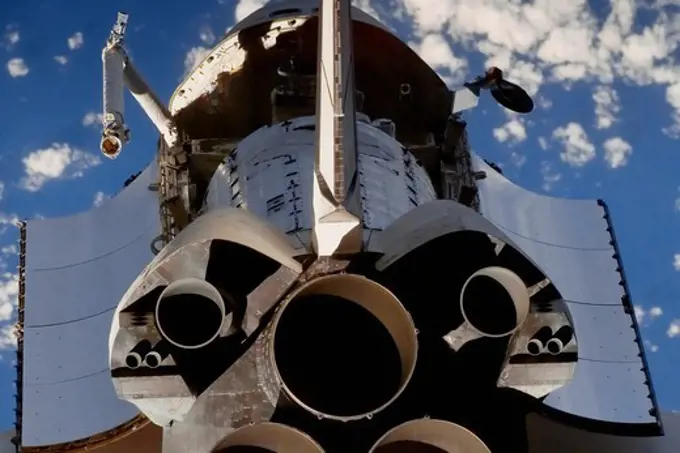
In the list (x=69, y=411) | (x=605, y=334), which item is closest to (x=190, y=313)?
(x=69, y=411)

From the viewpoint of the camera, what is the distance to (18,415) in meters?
8.64

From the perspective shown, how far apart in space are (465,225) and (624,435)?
13.9ft

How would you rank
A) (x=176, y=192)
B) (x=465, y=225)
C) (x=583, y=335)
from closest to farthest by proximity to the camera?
(x=465, y=225) → (x=176, y=192) → (x=583, y=335)

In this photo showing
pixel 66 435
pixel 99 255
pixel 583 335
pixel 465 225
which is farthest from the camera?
pixel 99 255

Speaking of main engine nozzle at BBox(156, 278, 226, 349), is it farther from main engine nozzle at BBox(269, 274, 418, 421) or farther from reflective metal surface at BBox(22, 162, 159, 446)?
reflective metal surface at BBox(22, 162, 159, 446)

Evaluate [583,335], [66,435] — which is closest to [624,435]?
[583,335]

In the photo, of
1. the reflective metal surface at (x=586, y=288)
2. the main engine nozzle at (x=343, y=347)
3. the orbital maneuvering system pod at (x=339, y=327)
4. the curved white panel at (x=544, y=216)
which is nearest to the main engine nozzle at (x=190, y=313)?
the orbital maneuvering system pod at (x=339, y=327)

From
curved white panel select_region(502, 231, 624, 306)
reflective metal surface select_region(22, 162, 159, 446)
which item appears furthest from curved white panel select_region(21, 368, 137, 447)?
curved white panel select_region(502, 231, 624, 306)

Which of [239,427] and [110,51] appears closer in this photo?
[239,427]

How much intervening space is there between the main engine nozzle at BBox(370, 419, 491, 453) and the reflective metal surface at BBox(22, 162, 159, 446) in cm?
385

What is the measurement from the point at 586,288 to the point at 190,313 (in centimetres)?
582

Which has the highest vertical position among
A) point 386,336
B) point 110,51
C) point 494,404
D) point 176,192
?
point 110,51

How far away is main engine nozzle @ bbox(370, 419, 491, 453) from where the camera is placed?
5109 millimetres

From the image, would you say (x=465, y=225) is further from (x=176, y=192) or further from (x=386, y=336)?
(x=176, y=192)
